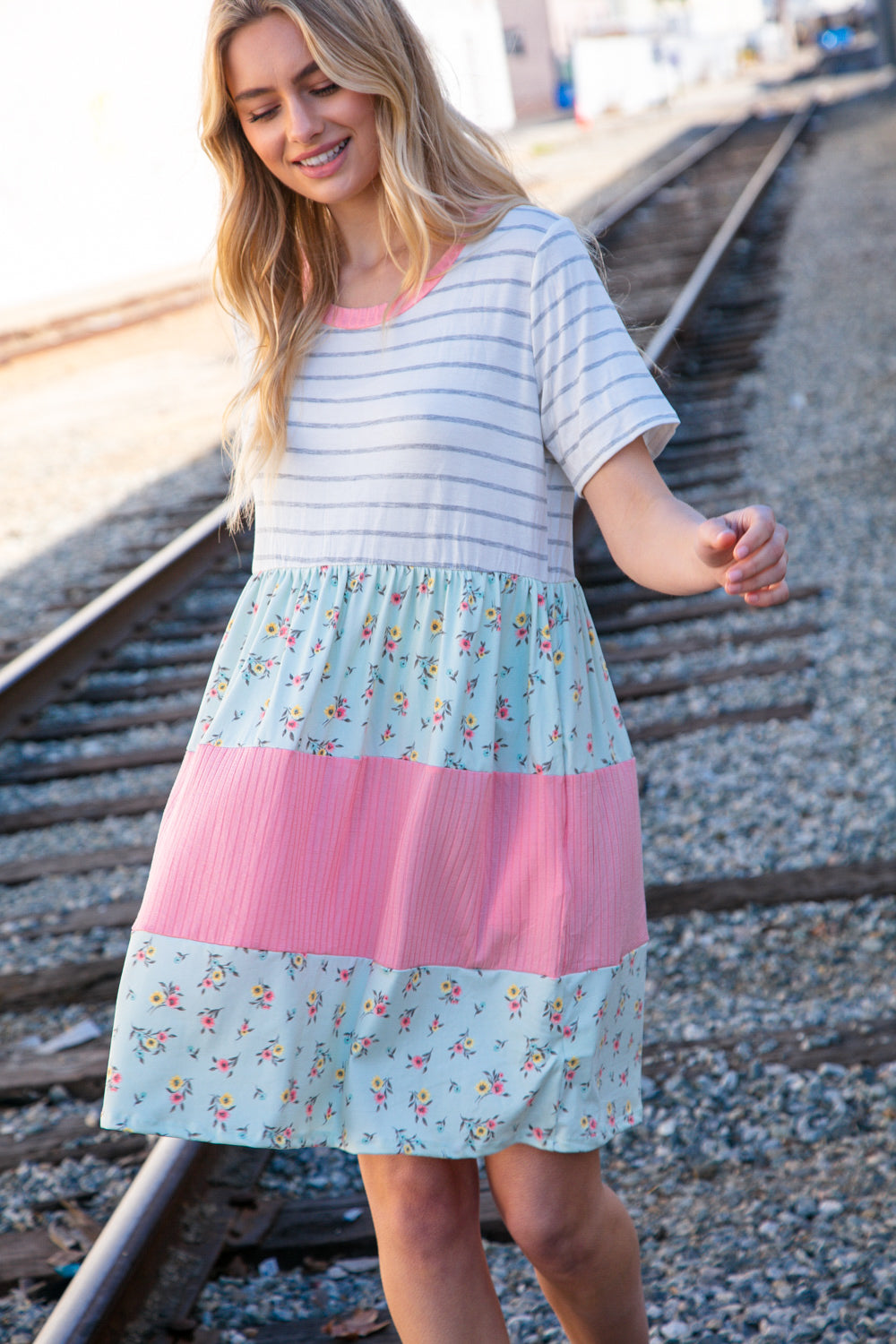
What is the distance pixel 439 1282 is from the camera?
1754 mm

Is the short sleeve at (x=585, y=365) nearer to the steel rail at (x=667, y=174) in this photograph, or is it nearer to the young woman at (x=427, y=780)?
the young woman at (x=427, y=780)

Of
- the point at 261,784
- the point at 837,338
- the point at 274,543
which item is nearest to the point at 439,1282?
the point at 261,784

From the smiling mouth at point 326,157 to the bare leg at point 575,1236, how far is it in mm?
1272

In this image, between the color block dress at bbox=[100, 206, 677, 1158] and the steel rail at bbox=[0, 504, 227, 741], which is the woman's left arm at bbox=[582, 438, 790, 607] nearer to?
the color block dress at bbox=[100, 206, 677, 1158]

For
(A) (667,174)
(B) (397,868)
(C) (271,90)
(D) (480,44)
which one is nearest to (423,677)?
(B) (397,868)

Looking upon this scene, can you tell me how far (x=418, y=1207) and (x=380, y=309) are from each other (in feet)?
3.75

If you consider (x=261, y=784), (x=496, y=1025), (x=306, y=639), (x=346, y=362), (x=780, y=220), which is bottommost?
(x=780, y=220)

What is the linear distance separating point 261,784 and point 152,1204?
1145 millimetres

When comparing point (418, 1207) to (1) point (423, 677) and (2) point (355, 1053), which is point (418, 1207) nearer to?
(2) point (355, 1053)

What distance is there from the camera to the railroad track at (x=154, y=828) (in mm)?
2609

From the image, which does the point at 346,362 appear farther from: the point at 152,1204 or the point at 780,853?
the point at 780,853

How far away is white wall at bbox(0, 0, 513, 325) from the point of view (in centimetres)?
2047

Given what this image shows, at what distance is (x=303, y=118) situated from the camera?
5.90ft

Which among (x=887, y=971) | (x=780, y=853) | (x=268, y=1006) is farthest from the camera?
(x=780, y=853)
